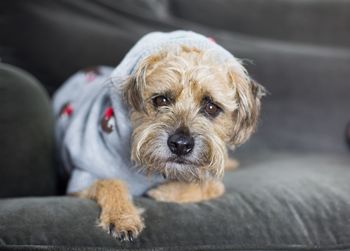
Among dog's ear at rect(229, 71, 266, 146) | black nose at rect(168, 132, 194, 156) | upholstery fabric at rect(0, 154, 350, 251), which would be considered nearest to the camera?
upholstery fabric at rect(0, 154, 350, 251)

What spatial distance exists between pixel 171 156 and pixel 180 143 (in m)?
0.05

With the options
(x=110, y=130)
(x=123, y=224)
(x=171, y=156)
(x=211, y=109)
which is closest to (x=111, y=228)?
(x=123, y=224)

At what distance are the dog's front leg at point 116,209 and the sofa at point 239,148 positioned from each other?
29 millimetres

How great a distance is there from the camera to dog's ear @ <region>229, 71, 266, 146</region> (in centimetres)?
159

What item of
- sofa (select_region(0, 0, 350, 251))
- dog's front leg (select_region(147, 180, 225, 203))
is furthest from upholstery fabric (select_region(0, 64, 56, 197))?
dog's front leg (select_region(147, 180, 225, 203))

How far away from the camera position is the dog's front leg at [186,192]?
1.64m

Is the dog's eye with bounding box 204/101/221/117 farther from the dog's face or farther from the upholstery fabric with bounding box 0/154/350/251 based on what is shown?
the upholstery fabric with bounding box 0/154/350/251

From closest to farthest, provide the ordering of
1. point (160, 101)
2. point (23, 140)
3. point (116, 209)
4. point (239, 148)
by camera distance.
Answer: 1. point (116, 209)
2. point (160, 101)
3. point (23, 140)
4. point (239, 148)

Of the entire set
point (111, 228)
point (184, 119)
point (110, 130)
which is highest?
point (184, 119)

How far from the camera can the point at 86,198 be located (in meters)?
1.62

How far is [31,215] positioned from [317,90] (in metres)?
1.67

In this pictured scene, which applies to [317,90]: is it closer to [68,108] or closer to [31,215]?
[68,108]

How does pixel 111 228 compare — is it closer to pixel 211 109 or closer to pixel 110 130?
pixel 110 130

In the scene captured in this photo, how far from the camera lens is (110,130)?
5.46 ft
